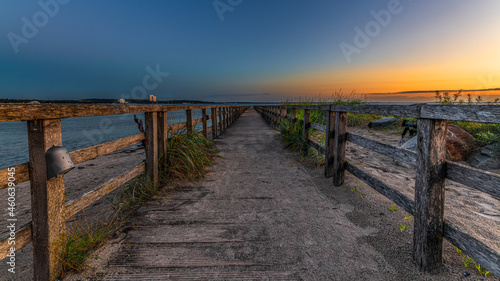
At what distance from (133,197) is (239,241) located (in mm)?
1461

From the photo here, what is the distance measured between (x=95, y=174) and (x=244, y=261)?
392 centimetres

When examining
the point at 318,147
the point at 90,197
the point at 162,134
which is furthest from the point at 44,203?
the point at 318,147

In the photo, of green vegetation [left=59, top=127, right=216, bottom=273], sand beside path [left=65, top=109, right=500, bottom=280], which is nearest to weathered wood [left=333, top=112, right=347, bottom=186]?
sand beside path [left=65, top=109, right=500, bottom=280]

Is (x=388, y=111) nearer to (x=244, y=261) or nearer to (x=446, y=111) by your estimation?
(x=446, y=111)

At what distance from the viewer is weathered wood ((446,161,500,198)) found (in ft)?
4.50

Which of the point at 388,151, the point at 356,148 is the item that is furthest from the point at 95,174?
the point at 356,148

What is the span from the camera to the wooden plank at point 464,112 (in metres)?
1.34

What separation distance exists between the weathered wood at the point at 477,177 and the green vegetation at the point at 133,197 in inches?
107

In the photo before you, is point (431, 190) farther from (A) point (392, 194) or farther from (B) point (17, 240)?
(B) point (17, 240)

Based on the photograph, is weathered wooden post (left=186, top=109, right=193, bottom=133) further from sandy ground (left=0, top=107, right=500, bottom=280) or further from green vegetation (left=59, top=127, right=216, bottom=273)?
sandy ground (left=0, top=107, right=500, bottom=280)

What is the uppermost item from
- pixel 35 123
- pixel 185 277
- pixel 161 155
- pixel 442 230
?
pixel 35 123

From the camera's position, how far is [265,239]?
7.08ft

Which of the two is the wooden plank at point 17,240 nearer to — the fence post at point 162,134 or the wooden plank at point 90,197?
the wooden plank at point 90,197

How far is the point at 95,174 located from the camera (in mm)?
4508
